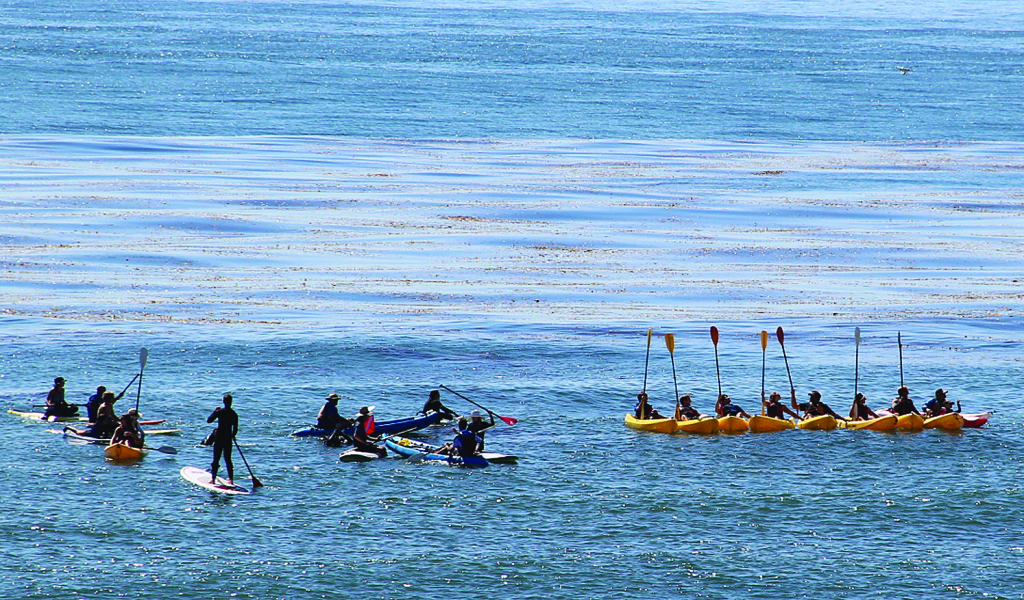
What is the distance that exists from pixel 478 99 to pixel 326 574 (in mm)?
144179

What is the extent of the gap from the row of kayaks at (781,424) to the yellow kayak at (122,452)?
716 inches

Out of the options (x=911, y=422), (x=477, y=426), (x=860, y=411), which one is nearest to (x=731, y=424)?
(x=860, y=411)

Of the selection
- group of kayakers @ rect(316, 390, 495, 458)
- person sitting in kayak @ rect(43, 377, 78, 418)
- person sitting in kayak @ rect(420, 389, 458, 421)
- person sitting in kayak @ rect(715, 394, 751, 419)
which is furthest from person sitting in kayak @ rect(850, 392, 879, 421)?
person sitting in kayak @ rect(43, 377, 78, 418)

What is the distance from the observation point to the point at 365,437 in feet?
138


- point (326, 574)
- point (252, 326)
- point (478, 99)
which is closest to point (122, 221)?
point (252, 326)

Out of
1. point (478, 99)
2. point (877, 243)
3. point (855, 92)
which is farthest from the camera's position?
point (855, 92)

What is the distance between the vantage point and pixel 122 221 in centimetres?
8762

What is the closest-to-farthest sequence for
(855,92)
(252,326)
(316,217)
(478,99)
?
(252,326), (316,217), (478,99), (855,92)

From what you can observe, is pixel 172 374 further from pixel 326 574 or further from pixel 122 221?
pixel 122 221

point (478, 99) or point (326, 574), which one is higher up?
point (478, 99)

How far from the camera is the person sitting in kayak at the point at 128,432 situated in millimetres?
40500

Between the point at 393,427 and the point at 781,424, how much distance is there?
14623mm

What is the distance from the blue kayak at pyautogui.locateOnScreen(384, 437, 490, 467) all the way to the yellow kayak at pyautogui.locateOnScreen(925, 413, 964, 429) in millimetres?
17170

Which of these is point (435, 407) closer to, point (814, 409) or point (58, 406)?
point (58, 406)
